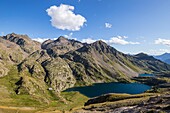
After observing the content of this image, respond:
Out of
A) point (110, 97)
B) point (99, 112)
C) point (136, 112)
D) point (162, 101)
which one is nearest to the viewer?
point (136, 112)

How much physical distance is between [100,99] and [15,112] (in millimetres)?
98939

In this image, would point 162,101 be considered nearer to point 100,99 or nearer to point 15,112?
point 100,99

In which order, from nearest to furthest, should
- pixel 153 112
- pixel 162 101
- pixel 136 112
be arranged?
pixel 153 112 < pixel 136 112 < pixel 162 101

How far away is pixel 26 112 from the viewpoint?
186 metres

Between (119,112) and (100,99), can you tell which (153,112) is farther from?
(100,99)

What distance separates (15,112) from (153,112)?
166m

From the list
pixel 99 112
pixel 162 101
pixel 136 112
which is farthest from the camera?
pixel 99 112

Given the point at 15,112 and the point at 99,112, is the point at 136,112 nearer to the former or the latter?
the point at 99,112

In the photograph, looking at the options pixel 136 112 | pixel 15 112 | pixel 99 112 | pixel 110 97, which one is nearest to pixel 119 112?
pixel 136 112

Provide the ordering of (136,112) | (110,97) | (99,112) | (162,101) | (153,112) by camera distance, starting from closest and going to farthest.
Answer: (153,112) < (136,112) < (162,101) < (99,112) < (110,97)

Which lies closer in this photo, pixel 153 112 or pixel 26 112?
pixel 153 112

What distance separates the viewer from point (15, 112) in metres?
181

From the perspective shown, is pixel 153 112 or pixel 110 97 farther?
pixel 110 97

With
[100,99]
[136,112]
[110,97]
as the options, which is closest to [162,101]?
[136,112]
